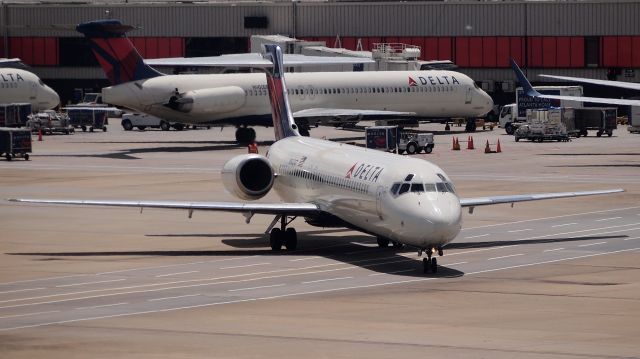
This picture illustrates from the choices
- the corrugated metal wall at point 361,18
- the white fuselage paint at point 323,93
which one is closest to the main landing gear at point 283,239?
the white fuselage paint at point 323,93

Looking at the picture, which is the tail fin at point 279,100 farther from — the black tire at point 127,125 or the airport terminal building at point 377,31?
the airport terminal building at point 377,31

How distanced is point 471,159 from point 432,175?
42.4 m

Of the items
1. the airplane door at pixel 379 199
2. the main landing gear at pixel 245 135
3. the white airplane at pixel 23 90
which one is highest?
the white airplane at pixel 23 90

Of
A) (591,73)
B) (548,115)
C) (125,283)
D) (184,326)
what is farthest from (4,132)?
(591,73)

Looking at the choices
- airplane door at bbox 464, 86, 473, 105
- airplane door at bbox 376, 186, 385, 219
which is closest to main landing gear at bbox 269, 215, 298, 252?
airplane door at bbox 376, 186, 385, 219

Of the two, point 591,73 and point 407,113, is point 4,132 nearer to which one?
point 407,113

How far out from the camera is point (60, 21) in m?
136

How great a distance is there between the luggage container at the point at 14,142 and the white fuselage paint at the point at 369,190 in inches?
1448

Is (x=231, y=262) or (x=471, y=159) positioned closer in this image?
(x=231, y=262)

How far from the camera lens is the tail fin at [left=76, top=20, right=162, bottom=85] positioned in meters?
88.6

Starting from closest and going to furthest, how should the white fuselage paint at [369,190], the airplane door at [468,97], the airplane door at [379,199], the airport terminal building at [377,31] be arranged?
the white fuselage paint at [369,190]
the airplane door at [379,199]
the airplane door at [468,97]
the airport terminal building at [377,31]

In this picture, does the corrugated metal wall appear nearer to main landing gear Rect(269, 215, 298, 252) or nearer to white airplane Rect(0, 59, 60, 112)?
white airplane Rect(0, 59, 60, 112)

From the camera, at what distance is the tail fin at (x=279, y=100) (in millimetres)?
49812

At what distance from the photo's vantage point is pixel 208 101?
90.9 meters
